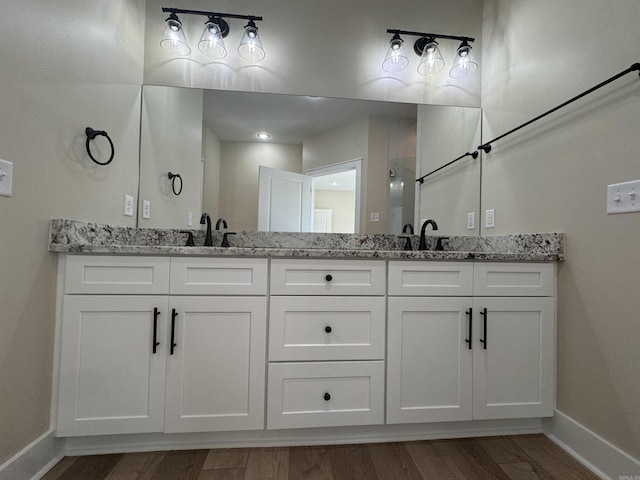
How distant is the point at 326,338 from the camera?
1282mm

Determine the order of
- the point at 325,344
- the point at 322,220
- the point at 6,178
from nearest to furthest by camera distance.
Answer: the point at 6,178 < the point at 325,344 < the point at 322,220

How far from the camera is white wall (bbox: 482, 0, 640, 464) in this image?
1090 millimetres

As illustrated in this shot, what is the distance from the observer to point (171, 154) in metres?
1.81

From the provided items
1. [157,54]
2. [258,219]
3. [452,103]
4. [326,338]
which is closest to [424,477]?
[326,338]

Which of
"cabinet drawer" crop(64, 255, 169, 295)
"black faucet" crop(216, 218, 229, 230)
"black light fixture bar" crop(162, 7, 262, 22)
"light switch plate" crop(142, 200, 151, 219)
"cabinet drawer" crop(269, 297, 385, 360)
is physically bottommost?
"cabinet drawer" crop(269, 297, 385, 360)

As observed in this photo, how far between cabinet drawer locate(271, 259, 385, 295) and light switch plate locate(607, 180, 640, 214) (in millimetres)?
896

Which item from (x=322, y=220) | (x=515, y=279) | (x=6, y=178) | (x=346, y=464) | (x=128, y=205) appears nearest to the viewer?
(x=6, y=178)

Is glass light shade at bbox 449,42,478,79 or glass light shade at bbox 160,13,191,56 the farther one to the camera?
glass light shade at bbox 449,42,478,79

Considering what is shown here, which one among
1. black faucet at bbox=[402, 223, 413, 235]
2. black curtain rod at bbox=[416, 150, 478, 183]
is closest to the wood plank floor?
black faucet at bbox=[402, 223, 413, 235]

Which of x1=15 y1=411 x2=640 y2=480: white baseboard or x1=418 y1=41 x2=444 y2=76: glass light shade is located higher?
x1=418 y1=41 x2=444 y2=76: glass light shade

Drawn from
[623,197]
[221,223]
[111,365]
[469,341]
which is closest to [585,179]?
[623,197]

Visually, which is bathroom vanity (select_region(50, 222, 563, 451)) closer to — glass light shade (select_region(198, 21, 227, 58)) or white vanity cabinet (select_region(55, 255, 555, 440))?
white vanity cabinet (select_region(55, 255, 555, 440))

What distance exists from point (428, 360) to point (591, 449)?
703mm

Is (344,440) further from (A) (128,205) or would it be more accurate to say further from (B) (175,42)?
(B) (175,42)
